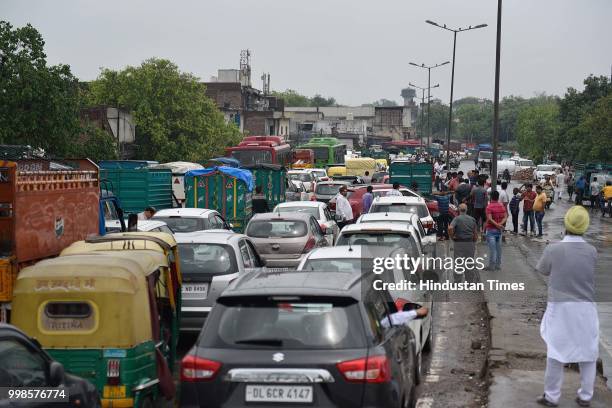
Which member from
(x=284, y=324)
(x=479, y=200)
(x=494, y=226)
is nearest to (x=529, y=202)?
(x=479, y=200)

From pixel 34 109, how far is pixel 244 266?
17.8 metres

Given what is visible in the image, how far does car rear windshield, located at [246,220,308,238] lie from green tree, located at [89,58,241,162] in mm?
34176

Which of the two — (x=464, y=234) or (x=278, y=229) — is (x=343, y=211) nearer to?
(x=278, y=229)

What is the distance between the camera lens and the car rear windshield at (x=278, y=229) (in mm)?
19062

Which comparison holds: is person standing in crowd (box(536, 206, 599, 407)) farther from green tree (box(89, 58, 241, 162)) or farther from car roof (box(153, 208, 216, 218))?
green tree (box(89, 58, 241, 162))

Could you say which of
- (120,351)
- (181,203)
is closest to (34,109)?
(181,203)

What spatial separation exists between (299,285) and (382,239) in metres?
7.15

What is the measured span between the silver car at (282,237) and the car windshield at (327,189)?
55.4 feet

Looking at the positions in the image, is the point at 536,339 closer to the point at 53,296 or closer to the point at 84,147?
the point at 53,296

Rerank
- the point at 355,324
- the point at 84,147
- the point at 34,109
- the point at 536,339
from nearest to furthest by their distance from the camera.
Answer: the point at 355,324, the point at 536,339, the point at 34,109, the point at 84,147

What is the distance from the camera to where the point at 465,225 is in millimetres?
18781

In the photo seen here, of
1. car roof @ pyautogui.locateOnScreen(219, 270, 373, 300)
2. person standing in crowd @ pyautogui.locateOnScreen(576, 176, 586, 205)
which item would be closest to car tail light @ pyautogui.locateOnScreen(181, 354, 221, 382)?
car roof @ pyautogui.locateOnScreen(219, 270, 373, 300)

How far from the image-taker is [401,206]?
23.7 meters

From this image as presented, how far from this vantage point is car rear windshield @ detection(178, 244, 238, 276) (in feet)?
42.5
